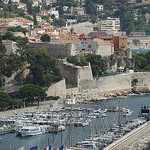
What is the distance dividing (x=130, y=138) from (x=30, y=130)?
8332 mm

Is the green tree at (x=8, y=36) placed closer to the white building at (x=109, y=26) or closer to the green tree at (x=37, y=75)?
the green tree at (x=37, y=75)

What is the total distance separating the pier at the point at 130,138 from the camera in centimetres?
3836

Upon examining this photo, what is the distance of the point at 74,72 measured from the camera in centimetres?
6262

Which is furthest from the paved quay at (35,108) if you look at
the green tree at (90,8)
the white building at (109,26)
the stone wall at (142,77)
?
the green tree at (90,8)

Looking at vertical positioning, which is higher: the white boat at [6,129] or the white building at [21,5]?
the white building at [21,5]

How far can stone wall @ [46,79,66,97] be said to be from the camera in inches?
2346

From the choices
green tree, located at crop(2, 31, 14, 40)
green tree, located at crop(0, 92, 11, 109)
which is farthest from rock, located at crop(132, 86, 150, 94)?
green tree, located at crop(0, 92, 11, 109)

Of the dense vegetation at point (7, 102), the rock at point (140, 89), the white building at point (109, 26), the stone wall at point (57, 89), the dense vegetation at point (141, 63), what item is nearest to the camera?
the dense vegetation at point (7, 102)

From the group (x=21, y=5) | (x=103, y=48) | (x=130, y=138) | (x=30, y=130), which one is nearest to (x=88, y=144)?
(x=130, y=138)

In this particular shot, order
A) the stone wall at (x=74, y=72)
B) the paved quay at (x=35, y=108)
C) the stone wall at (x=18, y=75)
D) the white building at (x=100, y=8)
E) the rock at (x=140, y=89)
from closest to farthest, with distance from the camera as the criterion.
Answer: the paved quay at (x=35, y=108) → the stone wall at (x=18, y=75) → the stone wall at (x=74, y=72) → the rock at (x=140, y=89) → the white building at (x=100, y=8)

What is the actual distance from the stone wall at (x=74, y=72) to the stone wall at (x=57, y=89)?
7.81 ft

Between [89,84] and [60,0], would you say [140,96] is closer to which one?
[89,84]

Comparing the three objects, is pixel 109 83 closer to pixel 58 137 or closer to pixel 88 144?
pixel 58 137

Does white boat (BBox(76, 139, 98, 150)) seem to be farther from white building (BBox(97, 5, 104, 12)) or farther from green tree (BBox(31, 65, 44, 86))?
white building (BBox(97, 5, 104, 12))
